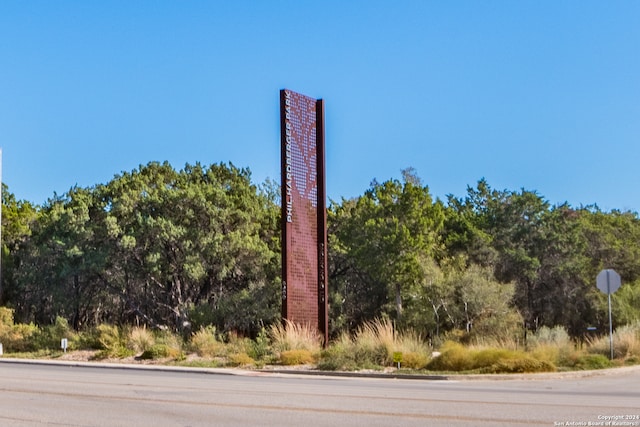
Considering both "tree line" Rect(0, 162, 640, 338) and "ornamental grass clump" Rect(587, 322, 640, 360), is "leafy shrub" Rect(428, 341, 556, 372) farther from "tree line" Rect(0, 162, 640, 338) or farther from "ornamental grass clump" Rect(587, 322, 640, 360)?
"tree line" Rect(0, 162, 640, 338)

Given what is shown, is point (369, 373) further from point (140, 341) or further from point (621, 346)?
point (140, 341)

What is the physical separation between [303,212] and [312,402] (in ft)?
59.2

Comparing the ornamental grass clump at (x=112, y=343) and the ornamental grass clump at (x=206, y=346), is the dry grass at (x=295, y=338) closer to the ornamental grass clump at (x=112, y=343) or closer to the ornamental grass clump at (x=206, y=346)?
the ornamental grass clump at (x=206, y=346)

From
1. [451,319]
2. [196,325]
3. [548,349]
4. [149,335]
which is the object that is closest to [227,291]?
[196,325]

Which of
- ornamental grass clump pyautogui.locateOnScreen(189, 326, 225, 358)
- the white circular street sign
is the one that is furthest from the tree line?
the white circular street sign

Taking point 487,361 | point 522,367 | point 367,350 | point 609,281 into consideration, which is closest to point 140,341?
point 367,350

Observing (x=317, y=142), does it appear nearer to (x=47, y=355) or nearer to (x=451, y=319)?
(x=451, y=319)

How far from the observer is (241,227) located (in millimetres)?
42156

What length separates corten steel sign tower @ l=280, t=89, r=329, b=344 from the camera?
31.5 meters

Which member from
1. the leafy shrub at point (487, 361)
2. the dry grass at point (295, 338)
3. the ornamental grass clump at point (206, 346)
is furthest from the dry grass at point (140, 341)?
the leafy shrub at point (487, 361)

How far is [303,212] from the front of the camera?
3231 centimetres

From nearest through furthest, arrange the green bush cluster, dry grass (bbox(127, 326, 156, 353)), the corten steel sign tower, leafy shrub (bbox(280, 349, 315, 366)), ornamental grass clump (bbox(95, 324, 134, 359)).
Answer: the green bush cluster < leafy shrub (bbox(280, 349, 315, 366)) < the corten steel sign tower < ornamental grass clump (bbox(95, 324, 134, 359)) < dry grass (bbox(127, 326, 156, 353))

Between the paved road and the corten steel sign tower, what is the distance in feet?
32.7

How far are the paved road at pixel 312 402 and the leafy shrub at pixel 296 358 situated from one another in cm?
524
